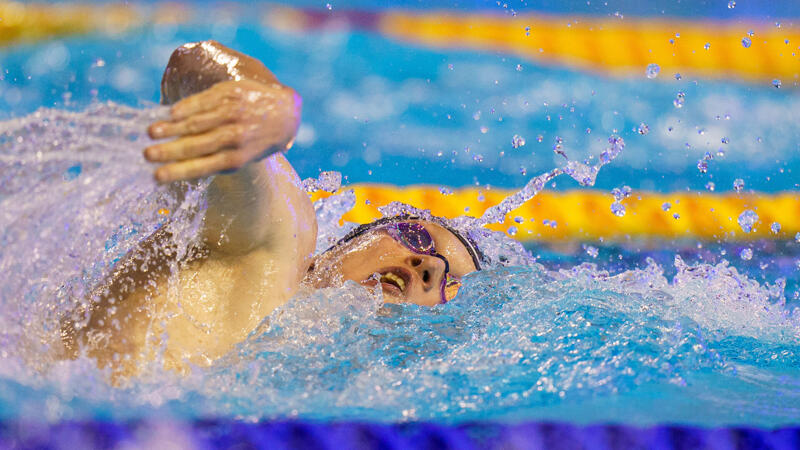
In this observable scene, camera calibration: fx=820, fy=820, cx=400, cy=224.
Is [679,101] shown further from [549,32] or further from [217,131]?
[217,131]

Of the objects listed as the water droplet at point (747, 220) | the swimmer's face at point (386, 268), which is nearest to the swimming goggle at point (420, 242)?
the swimmer's face at point (386, 268)

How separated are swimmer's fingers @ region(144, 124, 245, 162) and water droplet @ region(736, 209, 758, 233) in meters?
→ 2.40

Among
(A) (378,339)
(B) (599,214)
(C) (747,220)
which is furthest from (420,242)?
(C) (747,220)

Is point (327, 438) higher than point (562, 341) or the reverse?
the reverse

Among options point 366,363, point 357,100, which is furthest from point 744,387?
point 357,100

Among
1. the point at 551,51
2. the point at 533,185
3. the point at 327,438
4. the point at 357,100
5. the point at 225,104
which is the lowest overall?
the point at 327,438

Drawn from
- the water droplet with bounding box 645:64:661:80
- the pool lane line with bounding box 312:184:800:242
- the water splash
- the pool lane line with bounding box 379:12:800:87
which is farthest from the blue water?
the pool lane line with bounding box 379:12:800:87

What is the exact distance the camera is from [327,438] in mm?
926

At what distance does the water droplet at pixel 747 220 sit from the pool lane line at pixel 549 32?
4.04 ft

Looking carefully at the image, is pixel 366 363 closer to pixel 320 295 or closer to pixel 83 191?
pixel 320 295

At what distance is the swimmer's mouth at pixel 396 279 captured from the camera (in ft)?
5.03

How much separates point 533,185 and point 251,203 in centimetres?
105

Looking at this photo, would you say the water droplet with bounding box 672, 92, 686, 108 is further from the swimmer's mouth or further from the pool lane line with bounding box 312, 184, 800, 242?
the swimmer's mouth

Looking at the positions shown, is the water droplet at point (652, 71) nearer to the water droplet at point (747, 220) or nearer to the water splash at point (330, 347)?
the water droplet at point (747, 220)
